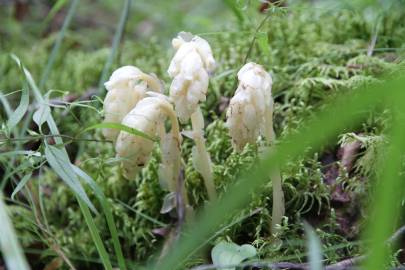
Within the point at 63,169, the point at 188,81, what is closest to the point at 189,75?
the point at 188,81

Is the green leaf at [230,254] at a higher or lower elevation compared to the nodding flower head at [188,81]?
lower

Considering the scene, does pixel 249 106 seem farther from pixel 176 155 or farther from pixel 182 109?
pixel 176 155

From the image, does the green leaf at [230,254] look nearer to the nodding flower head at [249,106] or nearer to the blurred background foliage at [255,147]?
the blurred background foliage at [255,147]

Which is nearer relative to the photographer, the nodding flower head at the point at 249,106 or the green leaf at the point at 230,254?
the green leaf at the point at 230,254

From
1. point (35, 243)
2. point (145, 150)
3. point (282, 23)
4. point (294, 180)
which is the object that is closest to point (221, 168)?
point (294, 180)

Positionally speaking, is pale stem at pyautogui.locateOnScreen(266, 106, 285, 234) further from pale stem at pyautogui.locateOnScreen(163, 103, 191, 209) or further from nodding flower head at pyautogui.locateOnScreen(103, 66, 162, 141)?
nodding flower head at pyautogui.locateOnScreen(103, 66, 162, 141)

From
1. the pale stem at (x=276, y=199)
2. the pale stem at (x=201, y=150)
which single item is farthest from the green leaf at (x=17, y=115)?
the pale stem at (x=276, y=199)
